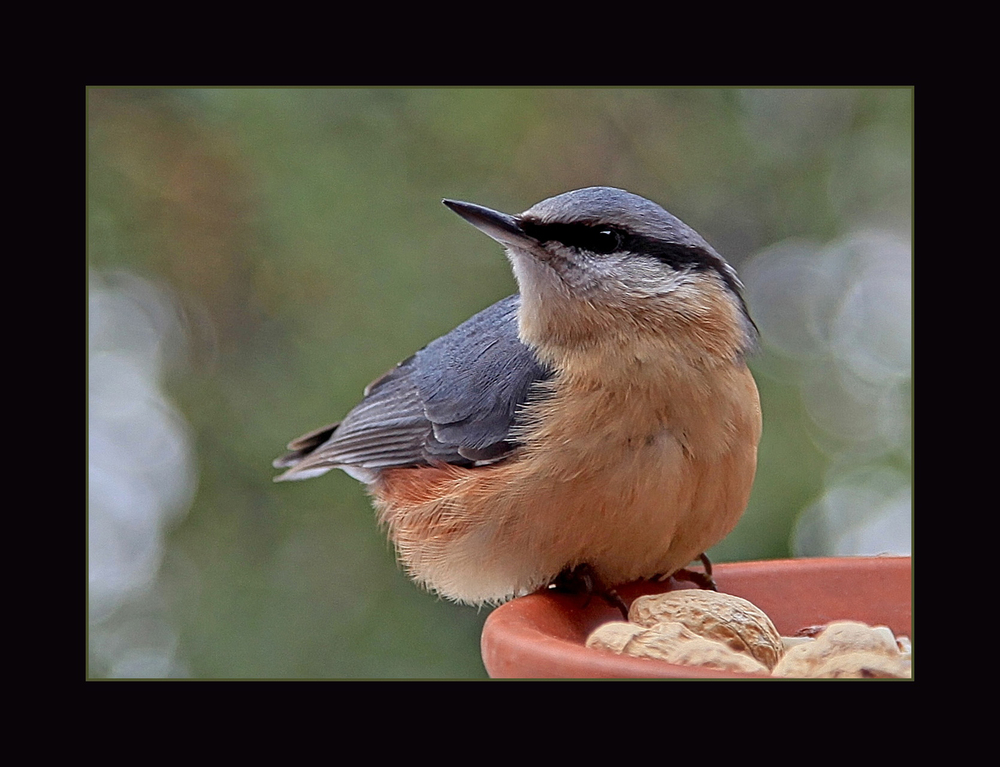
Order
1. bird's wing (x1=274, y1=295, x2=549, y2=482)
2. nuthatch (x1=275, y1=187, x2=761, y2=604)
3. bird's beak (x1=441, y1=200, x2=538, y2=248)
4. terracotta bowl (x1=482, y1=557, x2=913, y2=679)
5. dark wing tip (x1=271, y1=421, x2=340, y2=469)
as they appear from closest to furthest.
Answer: terracotta bowl (x1=482, y1=557, x2=913, y2=679) → nuthatch (x1=275, y1=187, x2=761, y2=604) → bird's beak (x1=441, y1=200, x2=538, y2=248) → bird's wing (x1=274, y1=295, x2=549, y2=482) → dark wing tip (x1=271, y1=421, x2=340, y2=469)

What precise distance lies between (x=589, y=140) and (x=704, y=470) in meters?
2.51

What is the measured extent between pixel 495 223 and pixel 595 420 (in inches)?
23.9

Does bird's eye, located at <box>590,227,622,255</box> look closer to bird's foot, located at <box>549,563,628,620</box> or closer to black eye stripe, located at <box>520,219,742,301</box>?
black eye stripe, located at <box>520,219,742,301</box>

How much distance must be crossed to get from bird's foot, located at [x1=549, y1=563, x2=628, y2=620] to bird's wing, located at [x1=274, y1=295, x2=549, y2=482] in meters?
0.38

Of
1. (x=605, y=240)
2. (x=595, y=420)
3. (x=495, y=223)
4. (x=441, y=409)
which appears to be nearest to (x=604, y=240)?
(x=605, y=240)

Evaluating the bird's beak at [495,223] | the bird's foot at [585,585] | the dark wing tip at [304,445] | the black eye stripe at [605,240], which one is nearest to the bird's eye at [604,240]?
the black eye stripe at [605,240]

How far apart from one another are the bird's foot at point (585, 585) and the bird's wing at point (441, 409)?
0.38 meters

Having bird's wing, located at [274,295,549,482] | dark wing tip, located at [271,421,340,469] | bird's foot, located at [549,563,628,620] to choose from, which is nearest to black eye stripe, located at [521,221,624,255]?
bird's wing, located at [274,295,549,482]

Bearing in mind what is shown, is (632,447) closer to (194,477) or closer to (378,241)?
(378,241)

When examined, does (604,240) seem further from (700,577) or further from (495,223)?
(700,577)

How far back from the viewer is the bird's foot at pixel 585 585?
10.2ft

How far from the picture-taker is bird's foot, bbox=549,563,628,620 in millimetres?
3111

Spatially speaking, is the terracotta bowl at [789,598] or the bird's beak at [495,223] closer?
the terracotta bowl at [789,598]

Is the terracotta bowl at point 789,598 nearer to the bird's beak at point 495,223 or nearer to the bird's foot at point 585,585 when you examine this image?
the bird's foot at point 585,585
